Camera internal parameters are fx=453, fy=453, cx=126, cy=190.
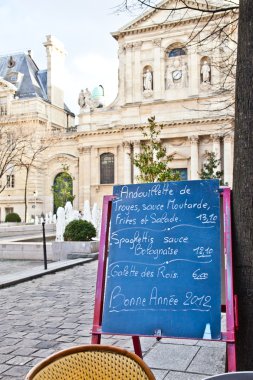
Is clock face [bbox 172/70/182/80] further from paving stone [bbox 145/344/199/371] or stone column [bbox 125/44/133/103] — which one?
paving stone [bbox 145/344/199/371]

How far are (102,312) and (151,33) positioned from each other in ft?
132

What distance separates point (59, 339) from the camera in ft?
16.9

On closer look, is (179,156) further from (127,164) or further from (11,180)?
(11,180)

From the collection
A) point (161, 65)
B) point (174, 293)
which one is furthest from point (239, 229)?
point (161, 65)

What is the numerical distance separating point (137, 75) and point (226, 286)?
40.1m

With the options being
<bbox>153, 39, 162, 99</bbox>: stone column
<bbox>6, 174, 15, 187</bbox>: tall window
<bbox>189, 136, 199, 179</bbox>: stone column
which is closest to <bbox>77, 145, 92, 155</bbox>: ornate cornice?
<bbox>6, 174, 15, 187</bbox>: tall window

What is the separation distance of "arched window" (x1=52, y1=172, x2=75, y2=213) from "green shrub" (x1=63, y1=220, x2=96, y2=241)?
24.7 m

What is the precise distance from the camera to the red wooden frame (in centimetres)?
297

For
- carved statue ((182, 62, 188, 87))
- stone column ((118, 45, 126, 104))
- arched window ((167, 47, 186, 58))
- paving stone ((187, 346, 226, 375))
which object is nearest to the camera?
paving stone ((187, 346, 226, 375))

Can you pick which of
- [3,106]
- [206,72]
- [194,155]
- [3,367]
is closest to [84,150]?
[194,155]

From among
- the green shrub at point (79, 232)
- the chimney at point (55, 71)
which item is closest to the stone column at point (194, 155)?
the chimney at point (55, 71)

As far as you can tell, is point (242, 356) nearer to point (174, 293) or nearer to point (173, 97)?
point (174, 293)

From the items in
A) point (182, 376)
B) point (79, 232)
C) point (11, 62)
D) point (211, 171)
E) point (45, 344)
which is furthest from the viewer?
point (11, 62)

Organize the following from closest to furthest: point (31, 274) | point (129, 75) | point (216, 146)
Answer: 1. point (31, 274)
2. point (216, 146)
3. point (129, 75)
